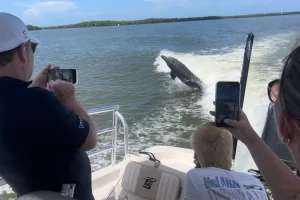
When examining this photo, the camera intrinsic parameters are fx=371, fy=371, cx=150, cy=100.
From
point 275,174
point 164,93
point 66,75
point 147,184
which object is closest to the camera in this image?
point 275,174

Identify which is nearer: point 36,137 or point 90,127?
point 36,137

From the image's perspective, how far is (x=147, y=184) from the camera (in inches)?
111

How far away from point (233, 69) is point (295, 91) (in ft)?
45.1

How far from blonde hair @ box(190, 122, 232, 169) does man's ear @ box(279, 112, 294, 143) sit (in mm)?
1159

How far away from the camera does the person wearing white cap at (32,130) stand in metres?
1.37

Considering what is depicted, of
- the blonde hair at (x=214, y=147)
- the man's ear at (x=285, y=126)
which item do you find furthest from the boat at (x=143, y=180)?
the man's ear at (x=285, y=126)

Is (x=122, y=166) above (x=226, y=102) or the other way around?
the other way around

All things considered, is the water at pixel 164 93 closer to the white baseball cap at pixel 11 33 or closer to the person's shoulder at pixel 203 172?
the person's shoulder at pixel 203 172

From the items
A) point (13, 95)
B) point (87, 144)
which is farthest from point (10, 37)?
point (87, 144)

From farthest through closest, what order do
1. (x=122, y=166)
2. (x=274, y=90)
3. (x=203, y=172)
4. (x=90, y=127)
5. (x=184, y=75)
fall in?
(x=184, y=75)
(x=122, y=166)
(x=203, y=172)
(x=90, y=127)
(x=274, y=90)

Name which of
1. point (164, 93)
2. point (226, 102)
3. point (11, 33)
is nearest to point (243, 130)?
point (226, 102)

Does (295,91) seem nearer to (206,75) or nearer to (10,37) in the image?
(10,37)

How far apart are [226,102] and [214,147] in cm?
61

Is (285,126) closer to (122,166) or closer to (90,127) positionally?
(90,127)
